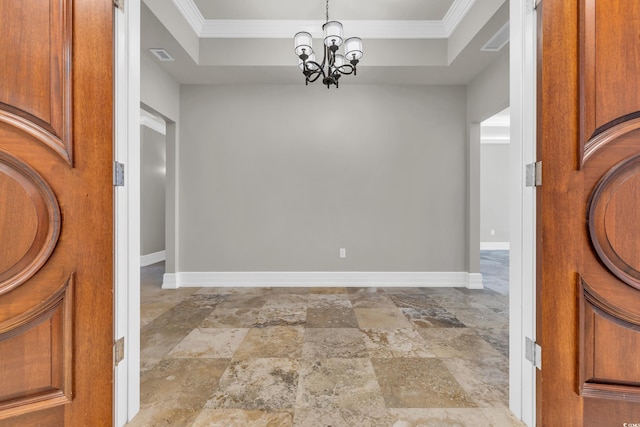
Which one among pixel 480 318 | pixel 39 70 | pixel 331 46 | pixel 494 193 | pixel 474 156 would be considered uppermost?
pixel 331 46

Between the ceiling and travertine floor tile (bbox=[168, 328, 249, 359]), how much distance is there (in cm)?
288

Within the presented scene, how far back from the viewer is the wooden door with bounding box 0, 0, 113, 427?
83cm

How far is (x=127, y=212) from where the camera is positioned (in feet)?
4.19

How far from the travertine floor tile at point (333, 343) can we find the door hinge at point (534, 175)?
151 cm

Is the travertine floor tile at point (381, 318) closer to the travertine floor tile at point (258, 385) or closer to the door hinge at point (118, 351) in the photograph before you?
the travertine floor tile at point (258, 385)

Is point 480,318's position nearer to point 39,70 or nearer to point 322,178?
point 322,178

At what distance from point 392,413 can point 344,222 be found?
2.68m

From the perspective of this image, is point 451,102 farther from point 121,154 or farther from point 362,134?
point 121,154

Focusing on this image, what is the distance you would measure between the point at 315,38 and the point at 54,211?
3.31 meters

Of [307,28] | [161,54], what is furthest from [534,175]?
[161,54]

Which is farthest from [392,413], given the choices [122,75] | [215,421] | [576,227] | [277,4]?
[277,4]

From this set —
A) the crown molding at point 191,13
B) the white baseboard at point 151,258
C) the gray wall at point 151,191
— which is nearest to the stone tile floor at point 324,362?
the white baseboard at point 151,258

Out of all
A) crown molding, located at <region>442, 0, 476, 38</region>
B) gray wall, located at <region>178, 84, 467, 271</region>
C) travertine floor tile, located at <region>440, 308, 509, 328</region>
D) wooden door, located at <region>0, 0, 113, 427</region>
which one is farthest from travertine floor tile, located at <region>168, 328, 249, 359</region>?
crown molding, located at <region>442, 0, 476, 38</region>

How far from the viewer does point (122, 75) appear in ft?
4.02
